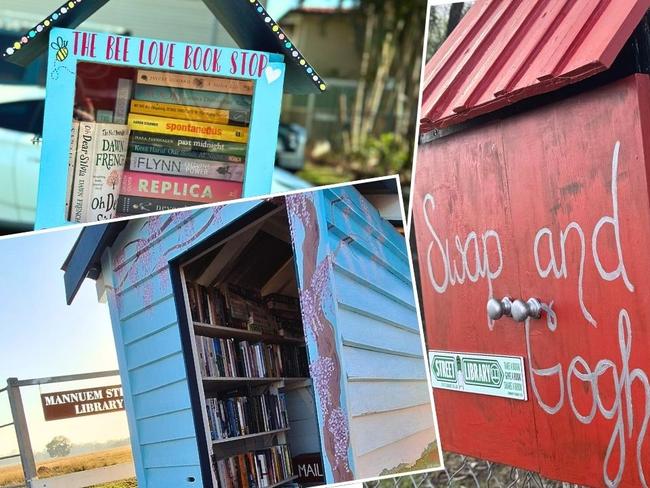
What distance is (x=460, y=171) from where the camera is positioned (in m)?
3.22

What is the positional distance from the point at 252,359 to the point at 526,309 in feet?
2.87

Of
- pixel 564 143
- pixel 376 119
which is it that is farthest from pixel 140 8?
pixel 376 119

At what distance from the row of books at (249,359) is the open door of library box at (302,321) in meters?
0.02

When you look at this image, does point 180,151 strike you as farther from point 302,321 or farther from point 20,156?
point 20,156

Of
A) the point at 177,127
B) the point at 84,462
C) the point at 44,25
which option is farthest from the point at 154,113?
the point at 84,462

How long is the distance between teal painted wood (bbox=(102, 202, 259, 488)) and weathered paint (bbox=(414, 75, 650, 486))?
36.7 inches

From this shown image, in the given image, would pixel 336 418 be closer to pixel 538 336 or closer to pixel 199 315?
pixel 199 315

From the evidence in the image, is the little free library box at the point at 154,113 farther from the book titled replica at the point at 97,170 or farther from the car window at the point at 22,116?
the car window at the point at 22,116

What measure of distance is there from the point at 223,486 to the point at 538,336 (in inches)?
42.3

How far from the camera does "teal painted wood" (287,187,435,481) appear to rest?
2.36m

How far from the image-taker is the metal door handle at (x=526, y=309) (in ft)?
9.49

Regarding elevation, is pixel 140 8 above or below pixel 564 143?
above

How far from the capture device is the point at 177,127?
2.91 metres

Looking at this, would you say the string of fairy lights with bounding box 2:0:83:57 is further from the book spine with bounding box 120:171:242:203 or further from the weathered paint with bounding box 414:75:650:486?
the weathered paint with bounding box 414:75:650:486
